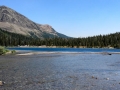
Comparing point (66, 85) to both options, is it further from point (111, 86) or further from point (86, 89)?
Result: point (111, 86)

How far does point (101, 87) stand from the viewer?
2239 cm

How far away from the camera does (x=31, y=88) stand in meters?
21.7

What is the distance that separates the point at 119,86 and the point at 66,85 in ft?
18.8

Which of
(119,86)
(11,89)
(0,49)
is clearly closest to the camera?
(11,89)

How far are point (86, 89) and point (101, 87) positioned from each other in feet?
6.56

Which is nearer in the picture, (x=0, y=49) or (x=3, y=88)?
(x=3, y=88)

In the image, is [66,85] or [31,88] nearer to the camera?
[31,88]

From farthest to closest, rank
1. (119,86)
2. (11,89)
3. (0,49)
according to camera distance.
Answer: (0,49)
(119,86)
(11,89)

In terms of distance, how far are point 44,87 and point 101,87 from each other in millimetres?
6056

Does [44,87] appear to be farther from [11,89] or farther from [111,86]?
[111,86]

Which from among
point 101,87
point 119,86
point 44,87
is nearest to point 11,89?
point 44,87

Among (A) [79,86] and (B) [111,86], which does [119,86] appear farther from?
(A) [79,86]

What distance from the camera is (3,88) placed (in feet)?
70.5

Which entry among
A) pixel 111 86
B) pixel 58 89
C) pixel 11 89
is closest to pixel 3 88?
pixel 11 89
